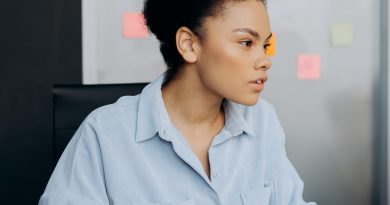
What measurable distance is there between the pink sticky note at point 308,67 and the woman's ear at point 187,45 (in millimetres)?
1353

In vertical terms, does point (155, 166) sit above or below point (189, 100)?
below

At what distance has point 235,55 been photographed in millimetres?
1115

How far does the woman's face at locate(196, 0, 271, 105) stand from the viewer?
1.12 metres

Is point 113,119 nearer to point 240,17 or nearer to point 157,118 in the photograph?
point 157,118

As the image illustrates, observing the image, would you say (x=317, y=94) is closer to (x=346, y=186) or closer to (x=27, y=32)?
(x=346, y=186)

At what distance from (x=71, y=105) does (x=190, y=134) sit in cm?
31

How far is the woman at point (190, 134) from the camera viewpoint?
1.09 m

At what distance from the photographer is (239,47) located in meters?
1.12

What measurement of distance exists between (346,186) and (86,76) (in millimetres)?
1314

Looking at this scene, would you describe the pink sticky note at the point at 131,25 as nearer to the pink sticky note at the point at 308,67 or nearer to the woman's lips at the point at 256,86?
the pink sticky note at the point at 308,67

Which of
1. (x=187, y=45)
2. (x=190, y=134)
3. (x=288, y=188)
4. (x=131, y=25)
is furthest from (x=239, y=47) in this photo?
(x=131, y=25)

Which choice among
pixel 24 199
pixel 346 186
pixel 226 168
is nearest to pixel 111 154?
pixel 226 168

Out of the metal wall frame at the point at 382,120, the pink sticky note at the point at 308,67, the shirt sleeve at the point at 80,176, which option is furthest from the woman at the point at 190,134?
the metal wall frame at the point at 382,120

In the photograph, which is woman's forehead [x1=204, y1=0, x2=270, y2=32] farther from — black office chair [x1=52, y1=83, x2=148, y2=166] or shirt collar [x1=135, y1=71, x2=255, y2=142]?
black office chair [x1=52, y1=83, x2=148, y2=166]
